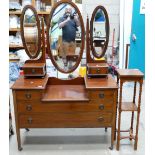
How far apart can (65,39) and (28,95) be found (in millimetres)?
755

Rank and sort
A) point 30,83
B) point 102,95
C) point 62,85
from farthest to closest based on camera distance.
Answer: point 62,85 < point 30,83 < point 102,95

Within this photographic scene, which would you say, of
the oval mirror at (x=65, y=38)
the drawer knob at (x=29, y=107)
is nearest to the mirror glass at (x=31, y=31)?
the oval mirror at (x=65, y=38)

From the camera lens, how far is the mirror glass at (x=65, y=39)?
8.93 feet

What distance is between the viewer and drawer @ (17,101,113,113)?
254cm

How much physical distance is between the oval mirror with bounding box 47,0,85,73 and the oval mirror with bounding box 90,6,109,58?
0.12 meters

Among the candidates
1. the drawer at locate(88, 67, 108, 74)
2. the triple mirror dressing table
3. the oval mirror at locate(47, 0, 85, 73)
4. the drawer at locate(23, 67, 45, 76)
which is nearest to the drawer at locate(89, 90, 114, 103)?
the triple mirror dressing table

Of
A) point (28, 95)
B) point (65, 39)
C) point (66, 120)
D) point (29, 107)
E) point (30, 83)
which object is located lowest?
point (66, 120)

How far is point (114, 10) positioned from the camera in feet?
16.4

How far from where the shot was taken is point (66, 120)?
102 inches

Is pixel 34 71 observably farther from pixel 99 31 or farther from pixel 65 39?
pixel 99 31

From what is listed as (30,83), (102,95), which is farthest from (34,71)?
(102,95)

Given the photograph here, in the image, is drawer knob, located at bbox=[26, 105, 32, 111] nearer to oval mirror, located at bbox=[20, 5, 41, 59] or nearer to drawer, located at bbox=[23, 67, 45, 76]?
drawer, located at bbox=[23, 67, 45, 76]

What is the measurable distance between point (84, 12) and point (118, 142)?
Answer: 306 centimetres

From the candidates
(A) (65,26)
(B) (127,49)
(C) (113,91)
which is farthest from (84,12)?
(C) (113,91)
